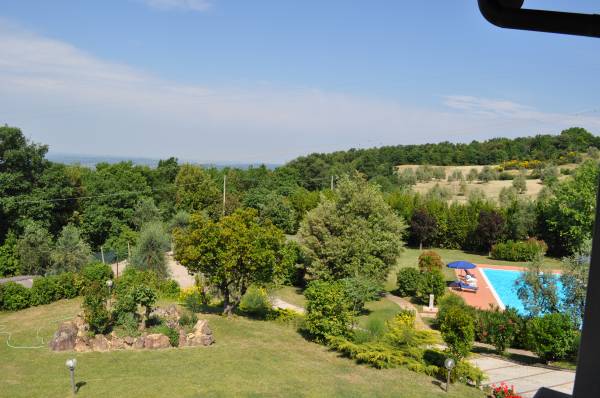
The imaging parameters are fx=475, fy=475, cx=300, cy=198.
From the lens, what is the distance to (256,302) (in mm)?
17938

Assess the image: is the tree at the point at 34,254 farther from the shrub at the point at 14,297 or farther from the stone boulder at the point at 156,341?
the stone boulder at the point at 156,341

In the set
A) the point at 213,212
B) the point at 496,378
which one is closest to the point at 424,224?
the point at 213,212

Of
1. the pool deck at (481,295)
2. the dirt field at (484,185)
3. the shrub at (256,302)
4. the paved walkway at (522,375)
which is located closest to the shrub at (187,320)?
the shrub at (256,302)

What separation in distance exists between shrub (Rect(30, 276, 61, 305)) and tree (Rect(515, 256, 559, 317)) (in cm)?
1635

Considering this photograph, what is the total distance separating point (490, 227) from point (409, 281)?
12.7 meters

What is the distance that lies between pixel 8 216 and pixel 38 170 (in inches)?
130

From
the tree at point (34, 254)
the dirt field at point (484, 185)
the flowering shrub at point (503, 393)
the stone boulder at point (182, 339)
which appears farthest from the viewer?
the dirt field at point (484, 185)

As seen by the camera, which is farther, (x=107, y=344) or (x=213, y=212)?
(x=213, y=212)

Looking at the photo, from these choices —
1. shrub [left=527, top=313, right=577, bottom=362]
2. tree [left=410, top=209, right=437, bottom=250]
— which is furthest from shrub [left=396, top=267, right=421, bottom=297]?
tree [left=410, top=209, right=437, bottom=250]

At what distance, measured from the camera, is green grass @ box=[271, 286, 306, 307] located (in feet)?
67.9

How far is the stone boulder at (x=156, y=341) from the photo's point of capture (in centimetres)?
1270

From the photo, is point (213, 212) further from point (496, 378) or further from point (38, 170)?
point (496, 378)

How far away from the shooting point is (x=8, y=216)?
26.4 m

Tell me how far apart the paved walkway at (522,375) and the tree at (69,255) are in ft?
57.4
